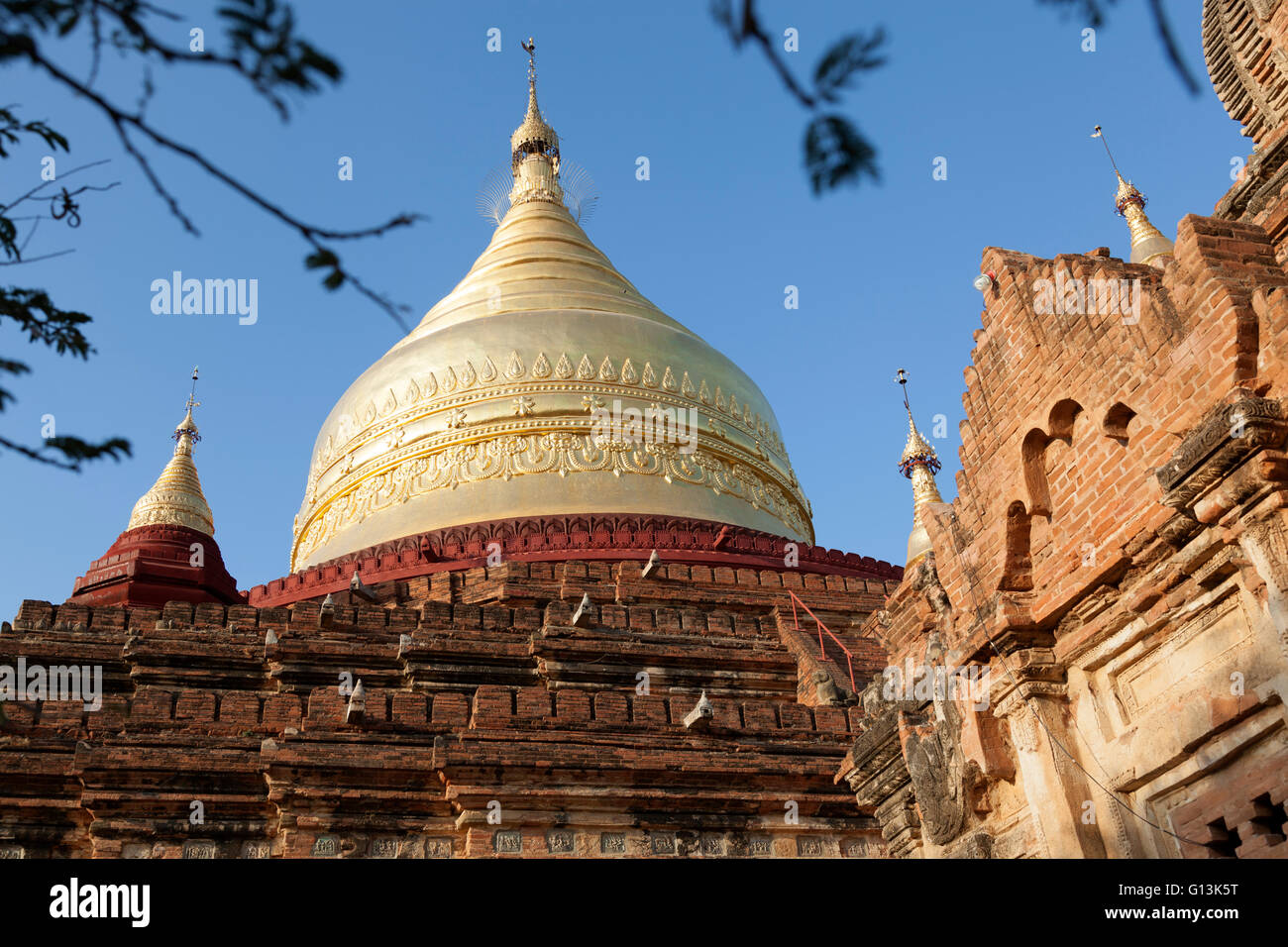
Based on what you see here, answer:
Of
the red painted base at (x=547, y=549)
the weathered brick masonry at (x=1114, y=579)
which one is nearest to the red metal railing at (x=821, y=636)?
the red painted base at (x=547, y=549)

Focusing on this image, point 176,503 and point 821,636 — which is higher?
point 176,503

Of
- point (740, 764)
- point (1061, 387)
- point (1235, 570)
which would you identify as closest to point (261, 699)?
point (740, 764)

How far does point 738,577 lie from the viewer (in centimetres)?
1945

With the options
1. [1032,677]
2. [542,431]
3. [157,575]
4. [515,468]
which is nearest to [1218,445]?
[1032,677]

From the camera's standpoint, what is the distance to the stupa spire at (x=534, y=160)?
1319 inches

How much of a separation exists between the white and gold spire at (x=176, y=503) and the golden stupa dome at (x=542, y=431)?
2.02 metres

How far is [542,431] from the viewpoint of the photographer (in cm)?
2355

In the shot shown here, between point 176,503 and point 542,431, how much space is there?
26.5 feet

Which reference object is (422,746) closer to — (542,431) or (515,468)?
(515,468)

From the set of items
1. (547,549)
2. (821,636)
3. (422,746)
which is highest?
(547,549)

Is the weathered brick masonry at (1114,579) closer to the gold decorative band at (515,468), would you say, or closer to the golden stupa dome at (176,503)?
the gold decorative band at (515,468)
